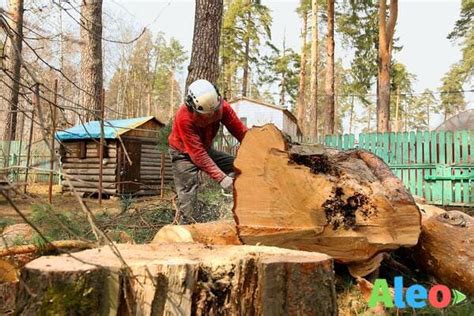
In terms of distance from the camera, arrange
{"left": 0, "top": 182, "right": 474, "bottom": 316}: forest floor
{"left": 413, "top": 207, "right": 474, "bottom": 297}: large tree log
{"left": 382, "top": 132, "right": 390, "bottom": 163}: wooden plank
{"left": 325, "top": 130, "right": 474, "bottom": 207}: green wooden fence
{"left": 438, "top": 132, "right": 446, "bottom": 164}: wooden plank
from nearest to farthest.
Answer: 1. {"left": 0, "top": 182, "right": 474, "bottom": 316}: forest floor
2. {"left": 413, "top": 207, "right": 474, "bottom": 297}: large tree log
3. {"left": 325, "top": 130, "right": 474, "bottom": 207}: green wooden fence
4. {"left": 438, "top": 132, "right": 446, "bottom": 164}: wooden plank
5. {"left": 382, "top": 132, "right": 390, "bottom": 163}: wooden plank

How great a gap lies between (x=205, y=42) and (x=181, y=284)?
6.23 m

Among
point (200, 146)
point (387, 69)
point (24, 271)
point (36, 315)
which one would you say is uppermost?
point (387, 69)

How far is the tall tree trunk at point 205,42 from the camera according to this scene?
7.57m

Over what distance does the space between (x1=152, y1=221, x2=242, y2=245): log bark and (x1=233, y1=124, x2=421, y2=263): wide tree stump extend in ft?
0.42

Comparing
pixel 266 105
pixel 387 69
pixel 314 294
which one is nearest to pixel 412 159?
pixel 387 69

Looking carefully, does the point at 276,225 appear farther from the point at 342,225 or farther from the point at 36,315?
the point at 36,315

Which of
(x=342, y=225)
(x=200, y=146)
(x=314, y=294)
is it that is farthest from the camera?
(x=200, y=146)

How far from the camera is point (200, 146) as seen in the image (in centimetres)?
409

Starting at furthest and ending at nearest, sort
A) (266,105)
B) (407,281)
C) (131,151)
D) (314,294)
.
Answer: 1. (266,105)
2. (131,151)
3. (407,281)
4. (314,294)

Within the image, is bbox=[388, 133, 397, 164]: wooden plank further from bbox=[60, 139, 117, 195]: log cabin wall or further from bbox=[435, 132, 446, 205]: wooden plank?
bbox=[60, 139, 117, 195]: log cabin wall

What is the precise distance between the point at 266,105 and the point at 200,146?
81.2ft

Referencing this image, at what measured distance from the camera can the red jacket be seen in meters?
4.02

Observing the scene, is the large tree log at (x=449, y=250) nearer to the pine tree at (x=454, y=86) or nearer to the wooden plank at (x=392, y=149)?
the wooden plank at (x=392, y=149)

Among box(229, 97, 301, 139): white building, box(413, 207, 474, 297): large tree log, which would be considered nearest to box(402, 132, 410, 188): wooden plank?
box(413, 207, 474, 297): large tree log
